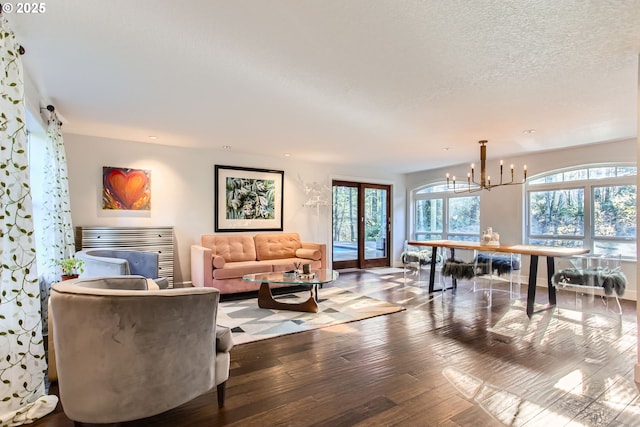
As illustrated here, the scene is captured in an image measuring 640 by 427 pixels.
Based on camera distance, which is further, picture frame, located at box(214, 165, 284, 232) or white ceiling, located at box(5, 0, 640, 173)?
picture frame, located at box(214, 165, 284, 232)

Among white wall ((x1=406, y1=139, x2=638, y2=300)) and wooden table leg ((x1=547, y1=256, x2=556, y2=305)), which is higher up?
white wall ((x1=406, y1=139, x2=638, y2=300))

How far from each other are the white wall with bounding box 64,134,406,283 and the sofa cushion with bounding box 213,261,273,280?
0.99m

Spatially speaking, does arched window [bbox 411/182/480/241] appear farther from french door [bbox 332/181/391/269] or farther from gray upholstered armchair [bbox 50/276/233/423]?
gray upholstered armchair [bbox 50/276/233/423]

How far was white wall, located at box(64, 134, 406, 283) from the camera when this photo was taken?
15.2ft

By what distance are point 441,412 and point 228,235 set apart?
4.31 metres

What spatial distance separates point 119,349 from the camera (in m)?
1.65

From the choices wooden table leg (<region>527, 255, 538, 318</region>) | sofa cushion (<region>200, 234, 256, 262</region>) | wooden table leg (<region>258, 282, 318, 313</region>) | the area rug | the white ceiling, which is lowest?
the area rug

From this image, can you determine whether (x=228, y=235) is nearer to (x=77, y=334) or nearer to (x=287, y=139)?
(x=287, y=139)

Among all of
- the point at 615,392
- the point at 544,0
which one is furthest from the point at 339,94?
the point at 615,392

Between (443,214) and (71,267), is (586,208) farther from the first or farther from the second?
(71,267)

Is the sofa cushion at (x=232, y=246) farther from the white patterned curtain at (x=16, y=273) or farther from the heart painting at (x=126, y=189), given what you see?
the white patterned curtain at (x=16, y=273)

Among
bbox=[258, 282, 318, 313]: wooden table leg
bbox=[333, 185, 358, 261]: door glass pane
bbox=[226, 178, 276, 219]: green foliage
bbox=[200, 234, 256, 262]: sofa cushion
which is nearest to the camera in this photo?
bbox=[258, 282, 318, 313]: wooden table leg

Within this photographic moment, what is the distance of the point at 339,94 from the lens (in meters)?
3.07

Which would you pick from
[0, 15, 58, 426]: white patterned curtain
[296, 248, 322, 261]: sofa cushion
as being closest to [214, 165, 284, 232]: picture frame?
[296, 248, 322, 261]: sofa cushion
